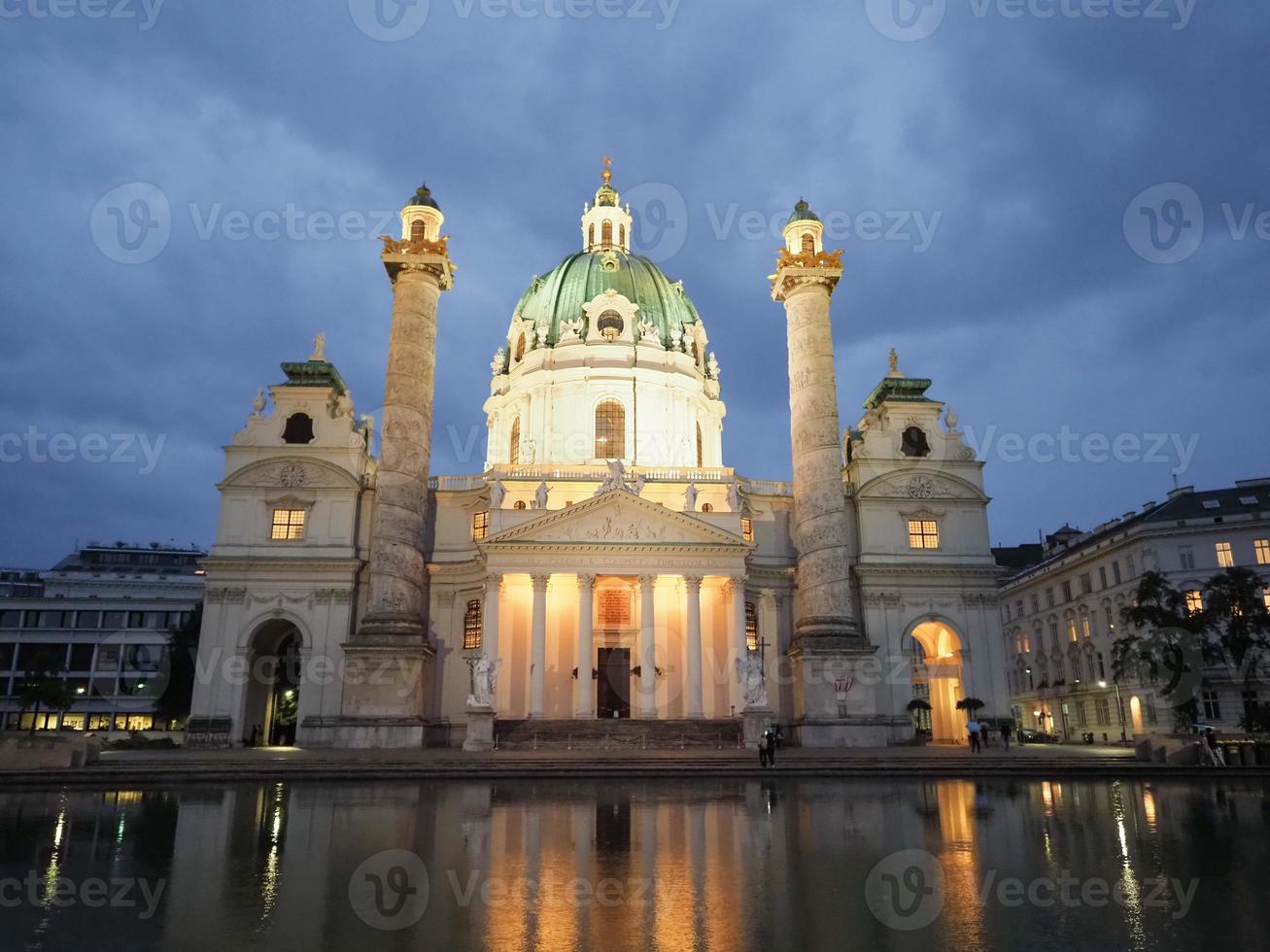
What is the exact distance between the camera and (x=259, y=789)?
21266 millimetres

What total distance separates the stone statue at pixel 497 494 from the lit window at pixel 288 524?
1015 centimetres

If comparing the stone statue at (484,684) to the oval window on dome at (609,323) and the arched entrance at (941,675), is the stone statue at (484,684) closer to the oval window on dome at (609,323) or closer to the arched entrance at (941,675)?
the arched entrance at (941,675)

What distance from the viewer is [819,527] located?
1661 inches

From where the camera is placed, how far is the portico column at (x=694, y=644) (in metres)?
41.6

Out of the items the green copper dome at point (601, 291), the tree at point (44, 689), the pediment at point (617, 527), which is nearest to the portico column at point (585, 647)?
the pediment at point (617, 527)

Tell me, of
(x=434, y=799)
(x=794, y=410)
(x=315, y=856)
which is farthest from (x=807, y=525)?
(x=315, y=856)

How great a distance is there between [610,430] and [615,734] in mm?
22753

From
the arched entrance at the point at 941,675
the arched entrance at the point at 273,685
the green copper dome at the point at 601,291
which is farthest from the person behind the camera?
the green copper dome at the point at 601,291

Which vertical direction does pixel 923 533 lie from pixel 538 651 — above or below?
above

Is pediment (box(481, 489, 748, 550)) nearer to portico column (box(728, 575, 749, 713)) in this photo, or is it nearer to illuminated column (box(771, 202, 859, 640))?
portico column (box(728, 575, 749, 713))

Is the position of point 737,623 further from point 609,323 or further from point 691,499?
point 609,323

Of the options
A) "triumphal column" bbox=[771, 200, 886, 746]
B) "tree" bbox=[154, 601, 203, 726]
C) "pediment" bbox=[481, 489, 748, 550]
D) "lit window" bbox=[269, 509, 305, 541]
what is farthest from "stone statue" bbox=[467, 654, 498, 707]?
"tree" bbox=[154, 601, 203, 726]

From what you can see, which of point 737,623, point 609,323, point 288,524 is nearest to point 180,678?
point 288,524

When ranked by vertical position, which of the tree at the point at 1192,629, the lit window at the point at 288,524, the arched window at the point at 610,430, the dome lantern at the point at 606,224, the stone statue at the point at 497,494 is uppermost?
the dome lantern at the point at 606,224
